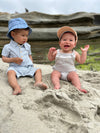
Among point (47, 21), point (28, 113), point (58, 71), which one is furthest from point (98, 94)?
point (47, 21)

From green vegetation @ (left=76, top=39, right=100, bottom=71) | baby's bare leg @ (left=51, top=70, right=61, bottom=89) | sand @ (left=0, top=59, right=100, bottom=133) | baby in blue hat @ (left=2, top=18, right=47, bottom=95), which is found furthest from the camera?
green vegetation @ (left=76, top=39, right=100, bottom=71)

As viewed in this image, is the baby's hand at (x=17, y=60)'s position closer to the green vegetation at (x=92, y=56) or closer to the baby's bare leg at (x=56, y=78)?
the baby's bare leg at (x=56, y=78)

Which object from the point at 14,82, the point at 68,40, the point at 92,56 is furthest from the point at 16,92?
the point at 92,56

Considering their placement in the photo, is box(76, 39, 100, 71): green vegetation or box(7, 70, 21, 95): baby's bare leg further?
box(76, 39, 100, 71): green vegetation

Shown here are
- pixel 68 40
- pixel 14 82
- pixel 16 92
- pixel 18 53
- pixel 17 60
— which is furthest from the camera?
pixel 18 53

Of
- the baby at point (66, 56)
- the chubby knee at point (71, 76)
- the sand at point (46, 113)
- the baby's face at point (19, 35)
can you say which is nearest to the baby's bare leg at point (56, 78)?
the baby at point (66, 56)

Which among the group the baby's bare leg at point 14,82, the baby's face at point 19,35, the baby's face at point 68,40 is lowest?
the baby's bare leg at point 14,82

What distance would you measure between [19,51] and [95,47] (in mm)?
3945

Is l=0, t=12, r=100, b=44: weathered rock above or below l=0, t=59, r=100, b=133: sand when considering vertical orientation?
above

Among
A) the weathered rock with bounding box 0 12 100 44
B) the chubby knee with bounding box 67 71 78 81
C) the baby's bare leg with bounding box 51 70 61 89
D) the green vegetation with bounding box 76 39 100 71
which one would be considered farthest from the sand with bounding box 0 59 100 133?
the weathered rock with bounding box 0 12 100 44

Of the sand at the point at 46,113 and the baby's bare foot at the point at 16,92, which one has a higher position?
the baby's bare foot at the point at 16,92

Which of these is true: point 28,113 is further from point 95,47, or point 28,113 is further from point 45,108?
point 95,47

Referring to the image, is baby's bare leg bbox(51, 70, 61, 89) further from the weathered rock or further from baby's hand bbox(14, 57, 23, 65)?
the weathered rock

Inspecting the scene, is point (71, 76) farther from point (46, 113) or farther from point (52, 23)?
point (52, 23)
